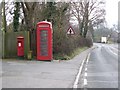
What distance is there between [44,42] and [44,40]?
144 millimetres

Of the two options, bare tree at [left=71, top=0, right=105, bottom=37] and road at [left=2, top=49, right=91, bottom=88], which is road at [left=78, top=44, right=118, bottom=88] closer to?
road at [left=2, top=49, right=91, bottom=88]

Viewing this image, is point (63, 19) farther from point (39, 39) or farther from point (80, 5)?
point (80, 5)

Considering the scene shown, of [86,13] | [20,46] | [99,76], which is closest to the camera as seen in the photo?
[99,76]

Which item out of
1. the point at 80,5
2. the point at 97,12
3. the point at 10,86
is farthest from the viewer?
the point at 97,12

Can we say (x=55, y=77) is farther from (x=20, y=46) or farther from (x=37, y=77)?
(x=20, y=46)

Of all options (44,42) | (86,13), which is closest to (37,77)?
(44,42)

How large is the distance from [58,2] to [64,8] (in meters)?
1.22

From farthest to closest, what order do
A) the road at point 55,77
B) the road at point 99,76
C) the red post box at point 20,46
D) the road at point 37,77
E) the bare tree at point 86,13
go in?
the bare tree at point 86,13
the red post box at point 20,46
the road at point 99,76
the road at point 55,77
the road at point 37,77

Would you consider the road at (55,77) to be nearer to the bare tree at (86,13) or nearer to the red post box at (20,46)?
the red post box at (20,46)

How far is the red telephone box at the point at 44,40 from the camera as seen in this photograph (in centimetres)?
2512

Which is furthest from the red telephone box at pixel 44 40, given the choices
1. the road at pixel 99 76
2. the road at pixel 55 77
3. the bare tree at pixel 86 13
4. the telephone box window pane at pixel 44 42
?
the bare tree at pixel 86 13

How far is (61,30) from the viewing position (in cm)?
2919

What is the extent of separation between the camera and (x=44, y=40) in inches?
998

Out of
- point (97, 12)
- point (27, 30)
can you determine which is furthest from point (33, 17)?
point (97, 12)
